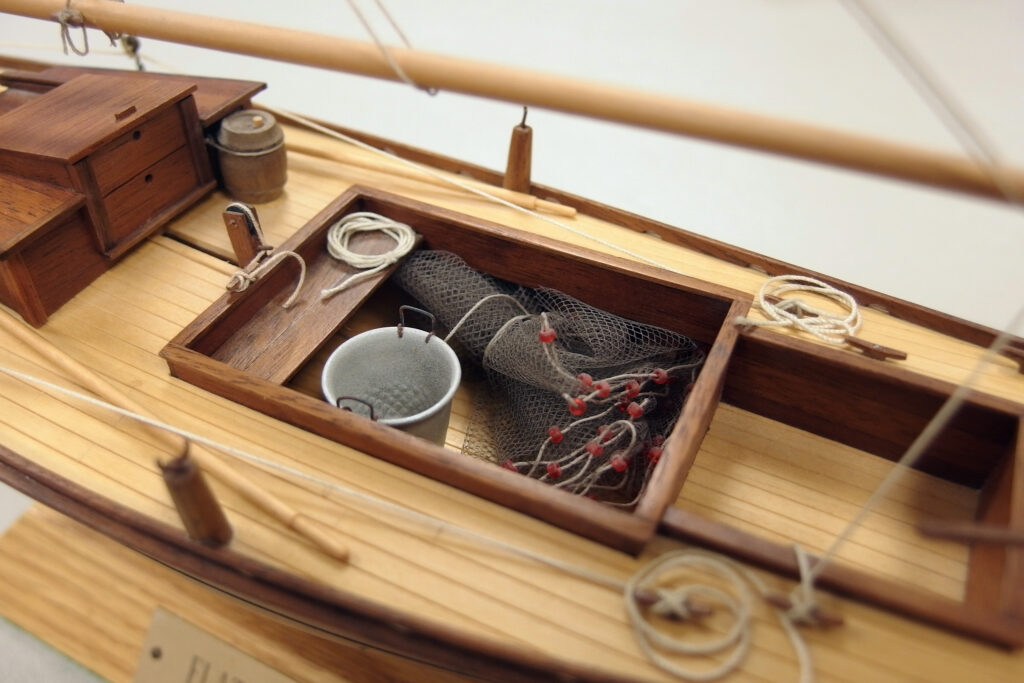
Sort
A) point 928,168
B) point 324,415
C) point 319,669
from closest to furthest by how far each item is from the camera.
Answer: point 928,168 → point 324,415 → point 319,669

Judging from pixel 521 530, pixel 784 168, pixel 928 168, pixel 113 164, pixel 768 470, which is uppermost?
pixel 928 168

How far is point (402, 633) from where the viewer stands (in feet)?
4.37

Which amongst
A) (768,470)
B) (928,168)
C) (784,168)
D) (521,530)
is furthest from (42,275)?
(784,168)

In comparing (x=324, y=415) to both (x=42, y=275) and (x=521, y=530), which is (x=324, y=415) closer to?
(x=521, y=530)

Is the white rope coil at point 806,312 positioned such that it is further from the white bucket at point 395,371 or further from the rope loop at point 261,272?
the rope loop at point 261,272

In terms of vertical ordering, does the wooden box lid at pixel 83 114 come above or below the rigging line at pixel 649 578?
above

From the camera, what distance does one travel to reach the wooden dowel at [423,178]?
2.22 meters

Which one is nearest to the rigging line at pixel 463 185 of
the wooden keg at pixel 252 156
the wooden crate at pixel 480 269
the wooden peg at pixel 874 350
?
the wooden crate at pixel 480 269

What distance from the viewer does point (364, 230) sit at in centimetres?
205

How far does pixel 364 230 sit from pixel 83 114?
2.28 ft

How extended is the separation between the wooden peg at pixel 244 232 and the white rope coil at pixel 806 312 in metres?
1.08

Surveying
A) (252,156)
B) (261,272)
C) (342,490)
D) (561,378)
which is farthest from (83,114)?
(561,378)

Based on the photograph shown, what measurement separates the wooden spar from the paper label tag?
3.91ft

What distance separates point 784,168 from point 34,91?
2.87m
